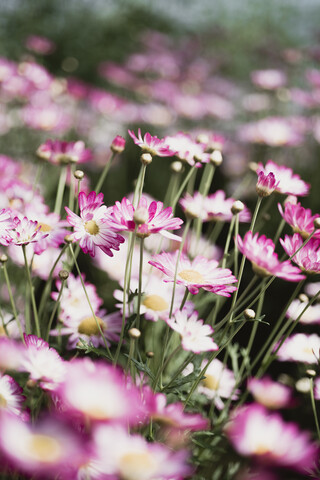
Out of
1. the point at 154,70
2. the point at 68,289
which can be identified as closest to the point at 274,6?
the point at 154,70

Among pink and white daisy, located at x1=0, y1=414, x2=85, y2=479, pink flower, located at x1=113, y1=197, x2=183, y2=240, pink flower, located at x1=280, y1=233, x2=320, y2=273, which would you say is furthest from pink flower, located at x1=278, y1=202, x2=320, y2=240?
pink and white daisy, located at x1=0, y1=414, x2=85, y2=479

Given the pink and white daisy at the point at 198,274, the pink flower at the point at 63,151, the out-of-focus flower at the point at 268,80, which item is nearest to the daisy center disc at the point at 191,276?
the pink and white daisy at the point at 198,274

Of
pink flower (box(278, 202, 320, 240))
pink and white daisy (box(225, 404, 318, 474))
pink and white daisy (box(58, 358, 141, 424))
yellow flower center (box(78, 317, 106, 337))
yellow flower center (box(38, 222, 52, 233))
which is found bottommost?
yellow flower center (box(78, 317, 106, 337))

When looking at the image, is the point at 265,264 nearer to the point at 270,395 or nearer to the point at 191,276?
the point at 191,276

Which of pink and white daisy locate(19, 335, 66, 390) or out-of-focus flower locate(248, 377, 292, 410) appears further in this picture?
out-of-focus flower locate(248, 377, 292, 410)

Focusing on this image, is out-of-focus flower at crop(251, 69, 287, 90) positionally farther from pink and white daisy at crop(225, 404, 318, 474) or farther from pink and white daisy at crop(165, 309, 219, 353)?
pink and white daisy at crop(225, 404, 318, 474)

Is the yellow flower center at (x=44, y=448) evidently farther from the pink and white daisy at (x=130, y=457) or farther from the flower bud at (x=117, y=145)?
the flower bud at (x=117, y=145)

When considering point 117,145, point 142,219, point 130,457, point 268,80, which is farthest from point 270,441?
point 268,80
